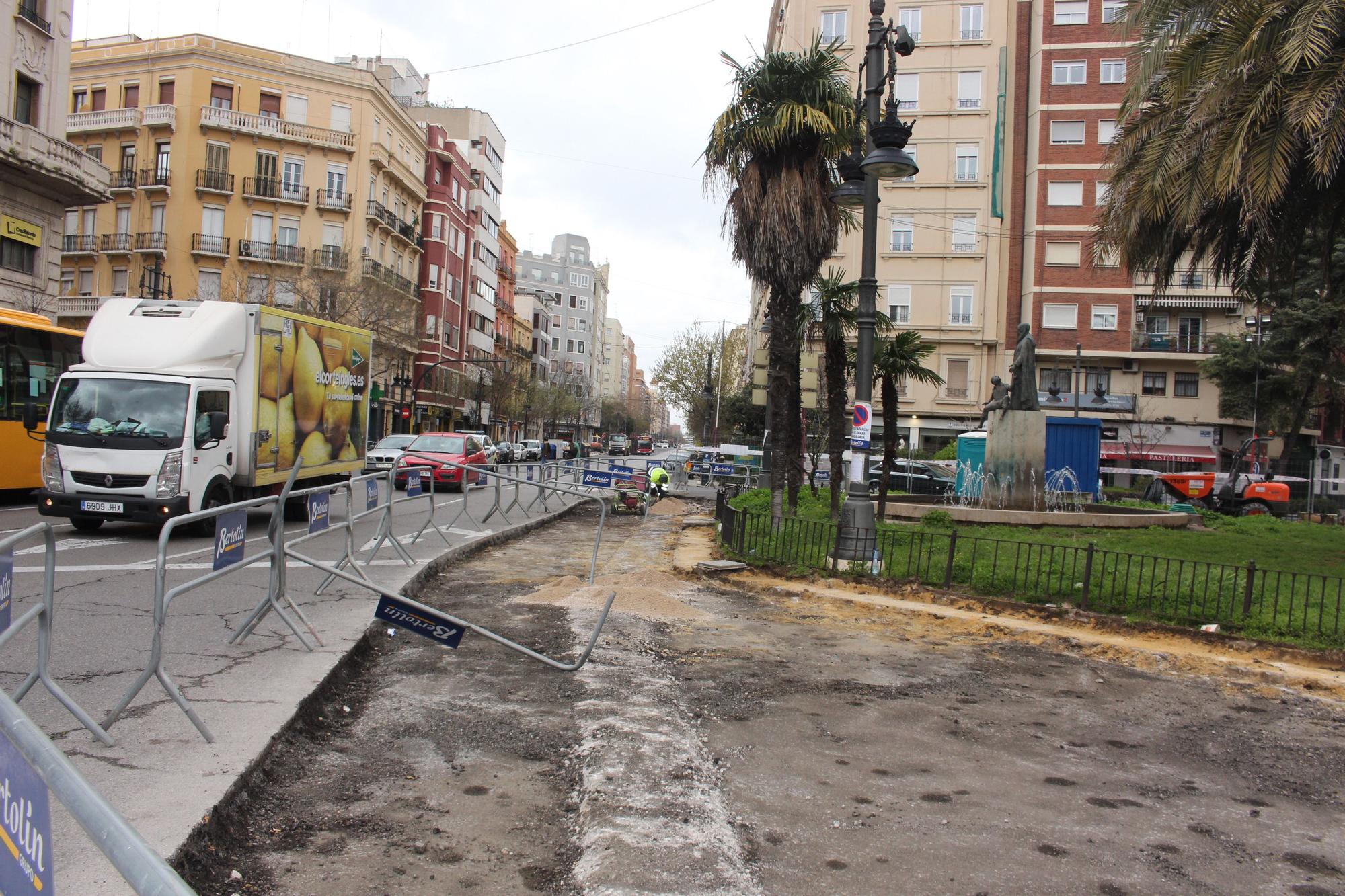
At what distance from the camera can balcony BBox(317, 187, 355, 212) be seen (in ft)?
168

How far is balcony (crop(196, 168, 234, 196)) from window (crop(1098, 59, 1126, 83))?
144 feet

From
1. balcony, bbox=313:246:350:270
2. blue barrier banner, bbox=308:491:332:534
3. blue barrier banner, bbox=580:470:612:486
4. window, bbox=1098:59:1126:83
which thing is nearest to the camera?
blue barrier banner, bbox=308:491:332:534

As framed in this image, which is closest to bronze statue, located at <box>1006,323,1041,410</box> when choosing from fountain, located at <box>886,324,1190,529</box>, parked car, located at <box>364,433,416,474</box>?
fountain, located at <box>886,324,1190,529</box>

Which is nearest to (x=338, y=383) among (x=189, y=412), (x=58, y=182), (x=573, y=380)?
(x=189, y=412)

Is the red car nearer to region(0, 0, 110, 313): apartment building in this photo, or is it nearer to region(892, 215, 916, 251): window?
region(0, 0, 110, 313): apartment building

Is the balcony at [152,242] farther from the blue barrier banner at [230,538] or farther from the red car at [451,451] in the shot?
the blue barrier banner at [230,538]

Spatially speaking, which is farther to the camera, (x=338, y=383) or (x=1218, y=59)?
(x=338, y=383)

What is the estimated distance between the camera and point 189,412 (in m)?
12.6

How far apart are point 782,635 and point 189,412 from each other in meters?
8.44

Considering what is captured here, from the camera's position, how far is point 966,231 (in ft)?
160

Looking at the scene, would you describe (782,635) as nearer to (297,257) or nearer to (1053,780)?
(1053,780)

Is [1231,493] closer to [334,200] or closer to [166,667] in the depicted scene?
[166,667]

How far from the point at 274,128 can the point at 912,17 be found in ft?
109

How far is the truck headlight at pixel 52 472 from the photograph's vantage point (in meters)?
12.3
